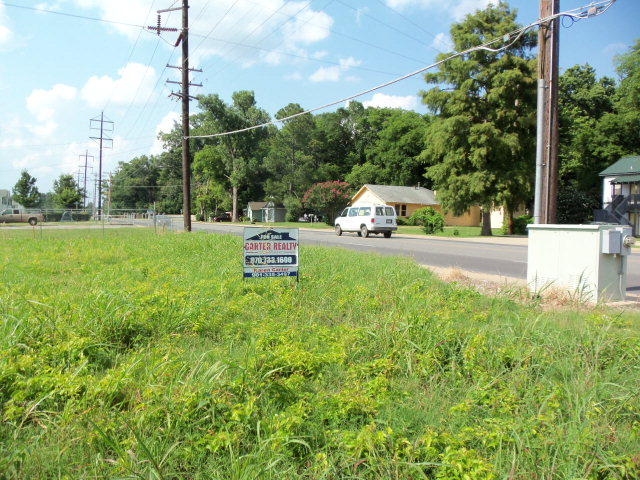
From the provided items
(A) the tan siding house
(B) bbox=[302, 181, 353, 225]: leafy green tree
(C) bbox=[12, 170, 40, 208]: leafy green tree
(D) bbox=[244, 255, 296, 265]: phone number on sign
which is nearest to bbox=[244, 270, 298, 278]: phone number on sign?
(D) bbox=[244, 255, 296, 265]: phone number on sign

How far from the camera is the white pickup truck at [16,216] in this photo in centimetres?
5203

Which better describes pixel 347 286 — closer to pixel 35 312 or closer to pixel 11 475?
pixel 35 312

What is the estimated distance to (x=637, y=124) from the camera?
47531 millimetres

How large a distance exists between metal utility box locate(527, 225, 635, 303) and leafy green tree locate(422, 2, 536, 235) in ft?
89.4

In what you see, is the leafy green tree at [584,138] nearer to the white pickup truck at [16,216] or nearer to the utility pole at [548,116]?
the utility pole at [548,116]

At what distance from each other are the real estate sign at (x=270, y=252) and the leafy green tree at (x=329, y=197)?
46996 millimetres

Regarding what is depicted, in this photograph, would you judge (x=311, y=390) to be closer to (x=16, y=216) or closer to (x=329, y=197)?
(x=329, y=197)

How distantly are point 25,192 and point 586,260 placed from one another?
278 ft

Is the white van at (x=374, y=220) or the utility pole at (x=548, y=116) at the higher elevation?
the utility pole at (x=548, y=116)

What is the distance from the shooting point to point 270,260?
8352mm

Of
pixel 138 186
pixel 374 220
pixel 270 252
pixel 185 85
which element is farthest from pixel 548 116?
pixel 138 186

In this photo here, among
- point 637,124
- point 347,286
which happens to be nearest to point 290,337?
point 347,286

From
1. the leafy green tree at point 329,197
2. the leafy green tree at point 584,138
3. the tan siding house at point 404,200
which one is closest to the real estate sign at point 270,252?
the leafy green tree at point 584,138

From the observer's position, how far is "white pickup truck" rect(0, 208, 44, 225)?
5203 cm
